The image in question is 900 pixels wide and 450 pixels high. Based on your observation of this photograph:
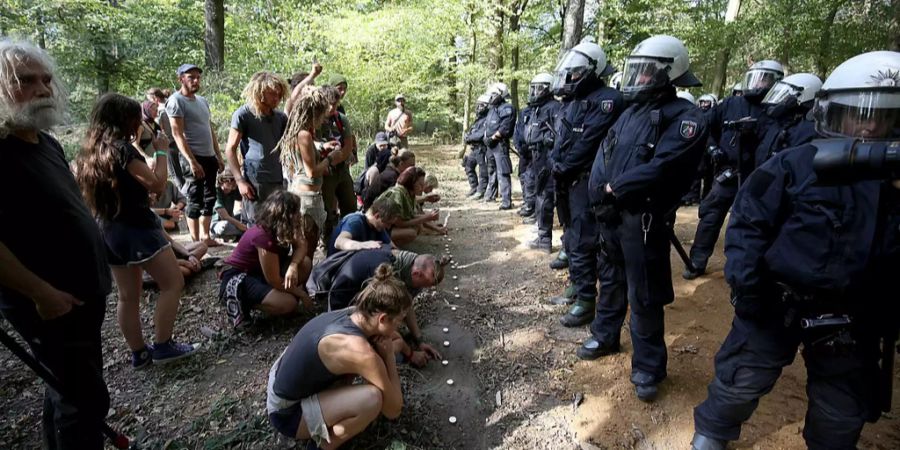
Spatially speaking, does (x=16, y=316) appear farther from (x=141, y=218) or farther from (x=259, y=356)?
(x=259, y=356)

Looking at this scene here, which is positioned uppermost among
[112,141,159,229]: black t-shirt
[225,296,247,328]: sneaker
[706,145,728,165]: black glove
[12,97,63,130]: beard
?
[12,97,63,130]: beard

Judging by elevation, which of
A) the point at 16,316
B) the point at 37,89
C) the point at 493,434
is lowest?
the point at 493,434

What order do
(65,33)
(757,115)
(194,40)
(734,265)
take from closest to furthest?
(734,265), (757,115), (65,33), (194,40)

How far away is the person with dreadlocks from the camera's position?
3766 millimetres

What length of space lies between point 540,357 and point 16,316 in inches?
122

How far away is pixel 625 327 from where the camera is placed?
151 inches

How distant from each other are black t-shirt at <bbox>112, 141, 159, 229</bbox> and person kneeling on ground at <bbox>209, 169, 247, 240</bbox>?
2733 mm

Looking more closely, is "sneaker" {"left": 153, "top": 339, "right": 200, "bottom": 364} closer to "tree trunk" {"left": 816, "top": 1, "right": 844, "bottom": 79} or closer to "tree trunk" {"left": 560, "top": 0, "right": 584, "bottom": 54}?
"tree trunk" {"left": 560, "top": 0, "right": 584, "bottom": 54}

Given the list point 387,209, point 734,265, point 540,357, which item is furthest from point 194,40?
point 734,265

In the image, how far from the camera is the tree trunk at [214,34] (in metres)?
8.63

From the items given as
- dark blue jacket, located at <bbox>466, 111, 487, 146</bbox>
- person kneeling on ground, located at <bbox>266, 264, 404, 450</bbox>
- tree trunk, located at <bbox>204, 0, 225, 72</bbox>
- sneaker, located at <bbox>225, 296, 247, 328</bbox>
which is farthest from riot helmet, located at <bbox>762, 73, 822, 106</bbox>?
tree trunk, located at <bbox>204, 0, 225, 72</bbox>

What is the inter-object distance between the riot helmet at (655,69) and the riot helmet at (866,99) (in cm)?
101

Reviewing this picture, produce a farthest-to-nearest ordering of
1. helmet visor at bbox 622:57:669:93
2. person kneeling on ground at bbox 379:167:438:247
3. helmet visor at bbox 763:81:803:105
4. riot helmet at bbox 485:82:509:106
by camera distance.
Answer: riot helmet at bbox 485:82:509:106 < person kneeling on ground at bbox 379:167:438:247 < helmet visor at bbox 763:81:803:105 < helmet visor at bbox 622:57:669:93

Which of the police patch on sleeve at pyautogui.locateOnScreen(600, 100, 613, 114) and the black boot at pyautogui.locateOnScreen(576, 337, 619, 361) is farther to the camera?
the police patch on sleeve at pyautogui.locateOnScreen(600, 100, 613, 114)
